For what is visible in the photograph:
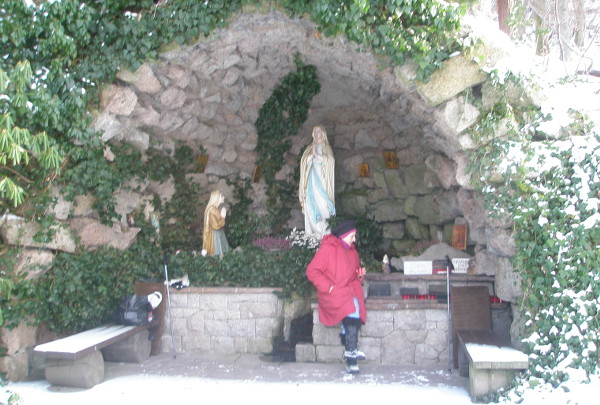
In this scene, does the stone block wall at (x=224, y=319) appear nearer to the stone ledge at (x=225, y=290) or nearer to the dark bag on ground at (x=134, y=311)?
the stone ledge at (x=225, y=290)

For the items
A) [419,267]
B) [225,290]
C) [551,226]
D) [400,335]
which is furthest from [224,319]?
[551,226]

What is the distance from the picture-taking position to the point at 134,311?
5.30 meters

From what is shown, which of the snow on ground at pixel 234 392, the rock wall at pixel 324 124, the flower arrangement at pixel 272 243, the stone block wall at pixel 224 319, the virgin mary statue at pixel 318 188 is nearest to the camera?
the snow on ground at pixel 234 392

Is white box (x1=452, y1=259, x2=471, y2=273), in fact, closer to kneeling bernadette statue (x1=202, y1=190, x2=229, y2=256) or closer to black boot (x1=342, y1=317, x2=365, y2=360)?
black boot (x1=342, y1=317, x2=365, y2=360)

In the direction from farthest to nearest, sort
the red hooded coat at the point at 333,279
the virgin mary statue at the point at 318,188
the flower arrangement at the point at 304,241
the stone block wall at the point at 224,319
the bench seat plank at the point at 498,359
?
the virgin mary statue at the point at 318,188
the flower arrangement at the point at 304,241
the stone block wall at the point at 224,319
the red hooded coat at the point at 333,279
the bench seat plank at the point at 498,359

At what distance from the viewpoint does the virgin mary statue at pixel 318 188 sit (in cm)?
660

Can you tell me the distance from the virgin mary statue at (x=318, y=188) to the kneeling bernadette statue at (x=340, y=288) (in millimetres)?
1685

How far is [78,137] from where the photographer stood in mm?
5086

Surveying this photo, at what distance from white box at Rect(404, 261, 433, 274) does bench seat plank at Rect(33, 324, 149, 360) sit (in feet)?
9.62

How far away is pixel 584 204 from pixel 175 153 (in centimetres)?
522

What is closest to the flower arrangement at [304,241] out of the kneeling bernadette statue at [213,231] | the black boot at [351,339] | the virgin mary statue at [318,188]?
the virgin mary statue at [318,188]

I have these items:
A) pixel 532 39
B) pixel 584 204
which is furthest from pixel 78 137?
pixel 532 39

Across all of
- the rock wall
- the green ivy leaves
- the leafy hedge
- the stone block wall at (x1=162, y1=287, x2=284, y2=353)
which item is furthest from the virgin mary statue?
the leafy hedge

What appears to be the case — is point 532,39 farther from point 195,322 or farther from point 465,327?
point 195,322
